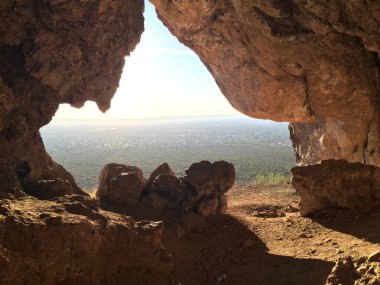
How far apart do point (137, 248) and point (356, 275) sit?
13.1 ft

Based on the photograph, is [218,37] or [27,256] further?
[218,37]

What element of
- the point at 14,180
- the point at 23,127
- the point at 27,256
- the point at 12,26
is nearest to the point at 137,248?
the point at 27,256

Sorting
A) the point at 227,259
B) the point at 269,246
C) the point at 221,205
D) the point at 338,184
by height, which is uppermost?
the point at 338,184

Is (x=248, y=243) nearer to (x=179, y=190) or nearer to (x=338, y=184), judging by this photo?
(x=338, y=184)

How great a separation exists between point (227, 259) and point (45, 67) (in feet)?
24.6

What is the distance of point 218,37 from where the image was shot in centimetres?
1316

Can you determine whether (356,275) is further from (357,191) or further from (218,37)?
(218,37)

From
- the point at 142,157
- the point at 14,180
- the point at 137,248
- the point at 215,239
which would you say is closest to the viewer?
the point at 137,248

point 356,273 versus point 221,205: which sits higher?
point 356,273

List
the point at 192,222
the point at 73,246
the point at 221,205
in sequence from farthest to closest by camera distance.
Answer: the point at 221,205 → the point at 192,222 → the point at 73,246

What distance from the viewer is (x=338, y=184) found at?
10.5 m

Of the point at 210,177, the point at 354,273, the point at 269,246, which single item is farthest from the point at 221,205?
the point at 354,273

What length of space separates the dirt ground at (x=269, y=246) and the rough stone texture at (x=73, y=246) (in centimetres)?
96

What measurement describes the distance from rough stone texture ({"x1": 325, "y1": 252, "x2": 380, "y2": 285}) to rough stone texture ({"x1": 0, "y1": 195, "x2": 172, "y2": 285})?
11.0 ft
